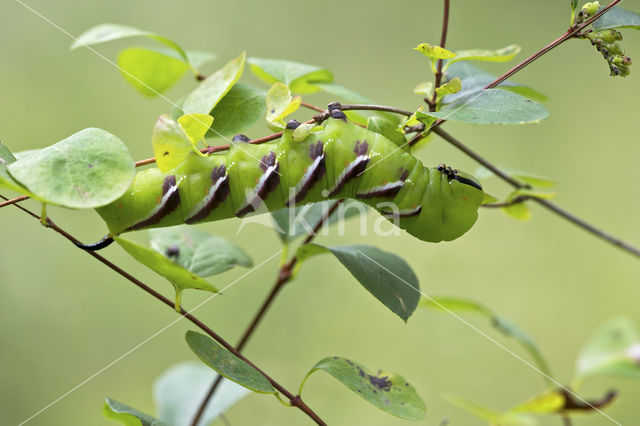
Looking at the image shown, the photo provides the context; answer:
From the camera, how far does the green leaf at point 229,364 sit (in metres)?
0.53

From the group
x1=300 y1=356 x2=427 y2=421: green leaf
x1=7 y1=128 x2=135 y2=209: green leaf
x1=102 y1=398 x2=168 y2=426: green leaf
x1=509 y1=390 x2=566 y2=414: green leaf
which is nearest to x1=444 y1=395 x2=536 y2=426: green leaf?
x1=509 y1=390 x2=566 y2=414: green leaf

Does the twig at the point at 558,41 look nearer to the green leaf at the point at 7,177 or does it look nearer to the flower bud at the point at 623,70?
the flower bud at the point at 623,70

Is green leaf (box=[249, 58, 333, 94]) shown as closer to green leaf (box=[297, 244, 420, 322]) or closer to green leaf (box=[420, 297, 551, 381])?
green leaf (box=[297, 244, 420, 322])

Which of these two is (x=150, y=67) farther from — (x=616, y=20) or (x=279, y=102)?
(x=616, y=20)

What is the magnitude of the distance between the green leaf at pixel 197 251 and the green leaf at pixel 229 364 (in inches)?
9.2

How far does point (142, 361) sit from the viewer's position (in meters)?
2.46

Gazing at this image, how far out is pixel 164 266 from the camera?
1.80 ft

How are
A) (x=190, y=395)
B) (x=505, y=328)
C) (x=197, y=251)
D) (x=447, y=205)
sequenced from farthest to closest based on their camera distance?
(x=190, y=395)
(x=505, y=328)
(x=197, y=251)
(x=447, y=205)

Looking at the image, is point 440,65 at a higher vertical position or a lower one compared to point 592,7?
lower

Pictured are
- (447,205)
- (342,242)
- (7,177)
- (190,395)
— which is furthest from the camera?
(342,242)

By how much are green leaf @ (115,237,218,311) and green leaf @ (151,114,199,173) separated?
100 mm

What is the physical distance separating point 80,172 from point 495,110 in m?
0.39

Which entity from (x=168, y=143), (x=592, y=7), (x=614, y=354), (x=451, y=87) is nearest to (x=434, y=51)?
(x=451, y=87)

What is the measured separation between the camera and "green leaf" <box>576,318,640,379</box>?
885 mm
